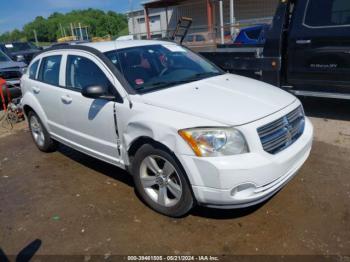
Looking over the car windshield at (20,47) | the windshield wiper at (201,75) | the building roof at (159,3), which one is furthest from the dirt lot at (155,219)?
the building roof at (159,3)

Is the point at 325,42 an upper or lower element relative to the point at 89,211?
upper

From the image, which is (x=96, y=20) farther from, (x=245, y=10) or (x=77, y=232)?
(x=77, y=232)

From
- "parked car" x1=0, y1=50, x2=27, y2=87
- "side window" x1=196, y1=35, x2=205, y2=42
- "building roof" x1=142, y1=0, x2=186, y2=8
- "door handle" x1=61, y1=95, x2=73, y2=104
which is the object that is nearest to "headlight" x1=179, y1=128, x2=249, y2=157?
"door handle" x1=61, y1=95, x2=73, y2=104

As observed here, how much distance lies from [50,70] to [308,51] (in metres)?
4.02

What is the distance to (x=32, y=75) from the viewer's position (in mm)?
5293

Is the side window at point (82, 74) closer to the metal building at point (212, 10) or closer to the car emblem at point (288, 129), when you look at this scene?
the car emblem at point (288, 129)

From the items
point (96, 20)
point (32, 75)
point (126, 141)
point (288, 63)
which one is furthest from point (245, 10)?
point (96, 20)

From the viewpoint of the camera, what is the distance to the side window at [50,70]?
457 centimetres

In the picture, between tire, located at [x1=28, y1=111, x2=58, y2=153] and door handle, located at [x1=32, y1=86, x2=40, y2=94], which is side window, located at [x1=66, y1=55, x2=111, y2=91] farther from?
tire, located at [x1=28, y1=111, x2=58, y2=153]

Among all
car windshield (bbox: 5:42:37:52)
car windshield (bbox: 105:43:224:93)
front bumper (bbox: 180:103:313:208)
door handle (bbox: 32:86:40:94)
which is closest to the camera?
front bumper (bbox: 180:103:313:208)

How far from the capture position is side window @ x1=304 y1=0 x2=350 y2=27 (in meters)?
5.24

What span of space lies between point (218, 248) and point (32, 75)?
3.95m

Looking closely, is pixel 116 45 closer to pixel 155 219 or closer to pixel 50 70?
pixel 50 70

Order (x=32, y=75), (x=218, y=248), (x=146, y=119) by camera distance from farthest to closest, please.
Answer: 1. (x=32, y=75)
2. (x=146, y=119)
3. (x=218, y=248)
